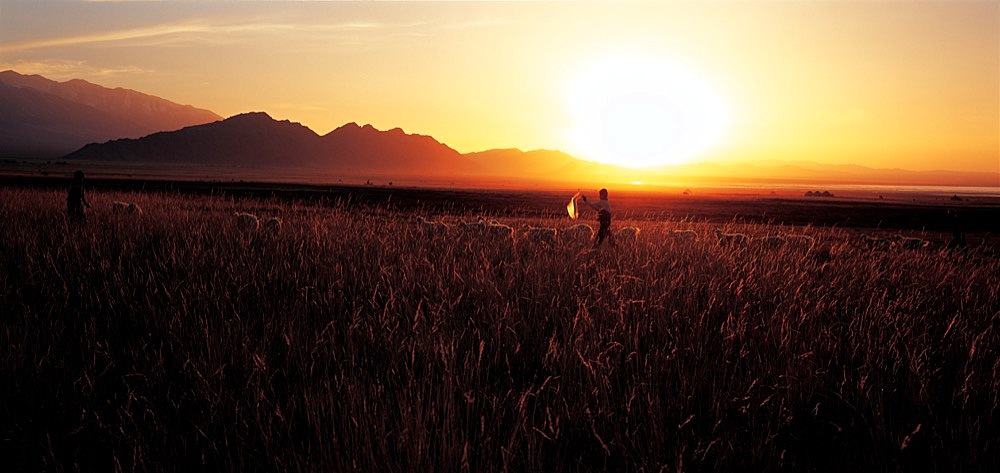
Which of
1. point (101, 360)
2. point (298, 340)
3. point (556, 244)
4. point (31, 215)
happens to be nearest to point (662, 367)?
point (298, 340)

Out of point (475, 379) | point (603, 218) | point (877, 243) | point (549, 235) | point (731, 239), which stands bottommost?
point (877, 243)

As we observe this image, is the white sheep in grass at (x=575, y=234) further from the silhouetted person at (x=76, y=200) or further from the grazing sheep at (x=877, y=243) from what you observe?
the silhouetted person at (x=76, y=200)

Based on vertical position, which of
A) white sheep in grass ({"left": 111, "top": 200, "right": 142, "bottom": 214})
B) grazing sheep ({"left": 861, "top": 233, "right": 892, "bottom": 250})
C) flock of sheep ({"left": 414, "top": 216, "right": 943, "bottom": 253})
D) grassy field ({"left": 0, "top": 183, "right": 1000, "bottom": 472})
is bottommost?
grazing sheep ({"left": 861, "top": 233, "right": 892, "bottom": 250})

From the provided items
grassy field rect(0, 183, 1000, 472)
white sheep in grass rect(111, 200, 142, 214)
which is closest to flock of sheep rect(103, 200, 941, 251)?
white sheep in grass rect(111, 200, 142, 214)

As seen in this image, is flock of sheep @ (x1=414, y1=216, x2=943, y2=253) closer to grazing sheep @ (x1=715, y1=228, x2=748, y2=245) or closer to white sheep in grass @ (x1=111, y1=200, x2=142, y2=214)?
grazing sheep @ (x1=715, y1=228, x2=748, y2=245)

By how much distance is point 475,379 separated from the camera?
10.5ft

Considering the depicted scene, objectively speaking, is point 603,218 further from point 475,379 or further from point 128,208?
point 128,208

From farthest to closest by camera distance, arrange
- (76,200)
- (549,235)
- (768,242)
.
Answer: (549,235) → (76,200) → (768,242)

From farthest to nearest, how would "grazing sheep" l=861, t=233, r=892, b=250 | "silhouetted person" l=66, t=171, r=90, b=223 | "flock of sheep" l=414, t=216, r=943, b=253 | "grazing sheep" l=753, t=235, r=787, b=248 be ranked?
"grazing sheep" l=861, t=233, r=892, b=250, "silhouetted person" l=66, t=171, r=90, b=223, "grazing sheep" l=753, t=235, r=787, b=248, "flock of sheep" l=414, t=216, r=943, b=253

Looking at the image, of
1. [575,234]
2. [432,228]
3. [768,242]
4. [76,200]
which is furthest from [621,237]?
[76,200]

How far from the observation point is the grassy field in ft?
7.90

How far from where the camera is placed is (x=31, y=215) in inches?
444

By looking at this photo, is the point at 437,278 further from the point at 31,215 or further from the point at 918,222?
the point at 918,222

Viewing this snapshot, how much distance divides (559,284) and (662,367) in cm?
216
